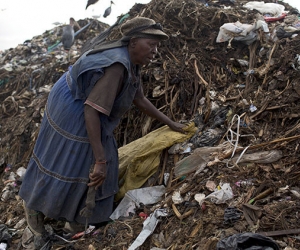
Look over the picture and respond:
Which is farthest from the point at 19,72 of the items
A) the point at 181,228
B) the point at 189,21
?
the point at 181,228

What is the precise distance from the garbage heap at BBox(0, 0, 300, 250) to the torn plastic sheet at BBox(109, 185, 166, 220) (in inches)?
0.7

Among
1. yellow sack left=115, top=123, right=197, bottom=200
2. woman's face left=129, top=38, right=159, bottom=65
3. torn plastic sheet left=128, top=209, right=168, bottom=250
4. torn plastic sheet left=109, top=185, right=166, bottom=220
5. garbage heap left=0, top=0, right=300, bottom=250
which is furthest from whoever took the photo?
yellow sack left=115, top=123, right=197, bottom=200

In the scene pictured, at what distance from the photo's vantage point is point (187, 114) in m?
3.86

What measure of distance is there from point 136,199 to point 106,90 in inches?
41.6

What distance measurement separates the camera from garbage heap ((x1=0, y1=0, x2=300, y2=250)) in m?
2.55

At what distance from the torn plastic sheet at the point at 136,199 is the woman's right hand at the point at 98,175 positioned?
406 mm

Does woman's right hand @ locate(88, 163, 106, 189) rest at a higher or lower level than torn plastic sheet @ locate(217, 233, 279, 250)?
higher

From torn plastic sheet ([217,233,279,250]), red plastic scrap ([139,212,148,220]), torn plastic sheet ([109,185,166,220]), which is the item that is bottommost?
torn plastic sheet ([109,185,166,220])

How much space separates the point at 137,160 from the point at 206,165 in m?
0.67

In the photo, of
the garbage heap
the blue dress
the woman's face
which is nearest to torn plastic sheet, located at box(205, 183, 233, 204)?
the garbage heap

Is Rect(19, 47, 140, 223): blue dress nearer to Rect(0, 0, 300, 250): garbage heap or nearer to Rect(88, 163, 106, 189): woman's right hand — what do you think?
Rect(88, 163, 106, 189): woman's right hand

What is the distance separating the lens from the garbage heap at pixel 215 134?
8.38 feet

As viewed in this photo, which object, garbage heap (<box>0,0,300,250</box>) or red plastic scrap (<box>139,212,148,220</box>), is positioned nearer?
garbage heap (<box>0,0,300,250</box>)

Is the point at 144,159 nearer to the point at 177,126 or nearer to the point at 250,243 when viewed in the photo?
the point at 177,126
